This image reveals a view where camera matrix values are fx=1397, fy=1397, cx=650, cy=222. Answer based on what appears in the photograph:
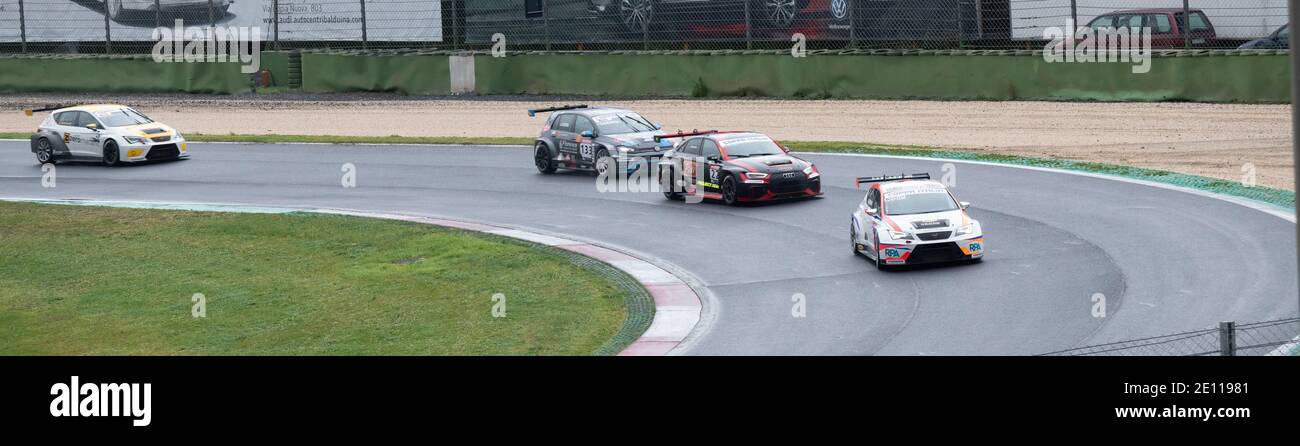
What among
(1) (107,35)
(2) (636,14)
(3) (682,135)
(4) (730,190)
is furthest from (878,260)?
(1) (107,35)

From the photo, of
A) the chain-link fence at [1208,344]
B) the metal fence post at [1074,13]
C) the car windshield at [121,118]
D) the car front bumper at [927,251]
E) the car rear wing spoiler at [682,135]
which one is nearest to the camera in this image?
the chain-link fence at [1208,344]

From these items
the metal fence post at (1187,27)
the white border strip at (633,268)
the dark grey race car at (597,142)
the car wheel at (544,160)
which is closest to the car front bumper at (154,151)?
the white border strip at (633,268)

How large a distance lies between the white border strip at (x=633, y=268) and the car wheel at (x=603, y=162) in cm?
424

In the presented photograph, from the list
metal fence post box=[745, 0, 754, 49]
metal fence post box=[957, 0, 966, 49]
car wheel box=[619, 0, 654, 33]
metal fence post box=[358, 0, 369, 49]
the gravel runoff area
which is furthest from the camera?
metal fence post box=[358, 0, 369, 49]

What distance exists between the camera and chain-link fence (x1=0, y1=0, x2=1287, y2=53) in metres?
32.4

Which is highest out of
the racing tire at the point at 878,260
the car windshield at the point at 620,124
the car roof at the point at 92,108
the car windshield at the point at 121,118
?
the car roof at the point at 92,108

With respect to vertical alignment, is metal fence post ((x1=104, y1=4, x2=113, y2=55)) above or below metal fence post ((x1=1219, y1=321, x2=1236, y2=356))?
above

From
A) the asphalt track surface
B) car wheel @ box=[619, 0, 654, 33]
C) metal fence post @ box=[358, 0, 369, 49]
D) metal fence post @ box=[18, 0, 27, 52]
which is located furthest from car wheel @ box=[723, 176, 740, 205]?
metal fence post @ box=[18, 0, 27, 52]

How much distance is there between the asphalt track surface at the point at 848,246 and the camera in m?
14.9

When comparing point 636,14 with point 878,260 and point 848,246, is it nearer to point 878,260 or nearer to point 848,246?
point 848,246

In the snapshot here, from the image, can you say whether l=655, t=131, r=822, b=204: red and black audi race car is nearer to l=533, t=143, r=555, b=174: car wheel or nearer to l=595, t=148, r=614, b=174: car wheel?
l=595, t=148, r=614, b=174: car wheel

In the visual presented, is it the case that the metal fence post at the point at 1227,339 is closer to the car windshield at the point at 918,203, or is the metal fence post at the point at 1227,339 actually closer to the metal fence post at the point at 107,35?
the car windshield at the point at 918,203

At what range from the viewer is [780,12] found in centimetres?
3688

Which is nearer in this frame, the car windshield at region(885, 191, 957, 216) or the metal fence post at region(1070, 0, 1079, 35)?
the car windshield at region(885, 191, 957, 216)
